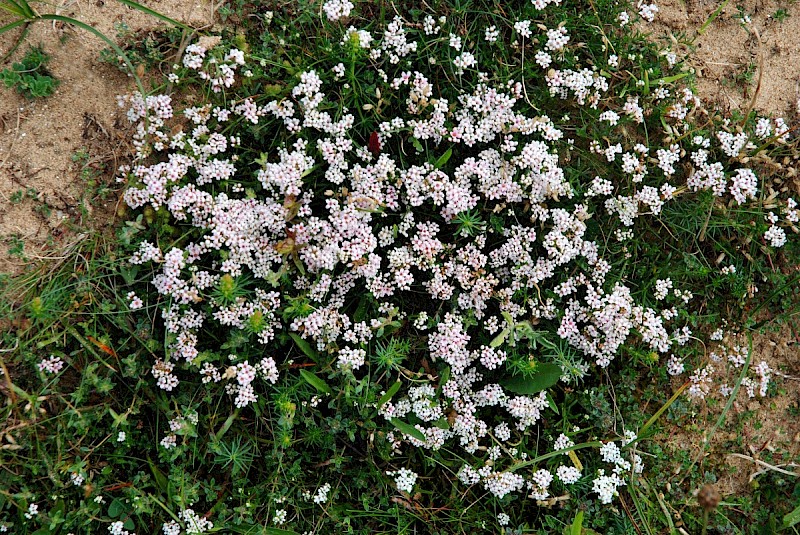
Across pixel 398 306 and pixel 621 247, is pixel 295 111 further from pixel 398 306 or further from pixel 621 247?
pixel 621 247

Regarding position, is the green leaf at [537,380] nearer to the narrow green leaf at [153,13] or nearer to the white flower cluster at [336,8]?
the white flower cluster at [336,8]

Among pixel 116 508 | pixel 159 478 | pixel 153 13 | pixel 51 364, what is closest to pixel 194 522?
pixel 159 478

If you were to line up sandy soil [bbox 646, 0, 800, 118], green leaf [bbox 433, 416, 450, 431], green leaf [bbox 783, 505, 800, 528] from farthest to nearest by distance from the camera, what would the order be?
1. sandy soil [bbox 646, 0, 800, 118]
2. green leaf [bbox 783, 505, 800, 528]
3. green leaf [bbox 433, 416, 450, 431]

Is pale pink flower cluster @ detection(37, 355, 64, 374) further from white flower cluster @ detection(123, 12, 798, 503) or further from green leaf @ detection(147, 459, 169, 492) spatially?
green leaf @ detection(147, 459, 169, 492)

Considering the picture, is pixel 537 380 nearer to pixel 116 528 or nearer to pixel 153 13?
pixel 116 528

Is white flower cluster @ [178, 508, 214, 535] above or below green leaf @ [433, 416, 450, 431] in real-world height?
below

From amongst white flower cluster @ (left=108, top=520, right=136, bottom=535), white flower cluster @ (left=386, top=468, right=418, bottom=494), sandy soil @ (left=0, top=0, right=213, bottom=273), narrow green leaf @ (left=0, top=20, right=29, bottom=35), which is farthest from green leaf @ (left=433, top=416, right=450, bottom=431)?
narrow green leaf @ (left=0, top=20, right=29, bottom=35)

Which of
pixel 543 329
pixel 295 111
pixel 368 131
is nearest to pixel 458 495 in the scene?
pixel 543 329

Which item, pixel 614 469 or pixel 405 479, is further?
pixel 614 469
